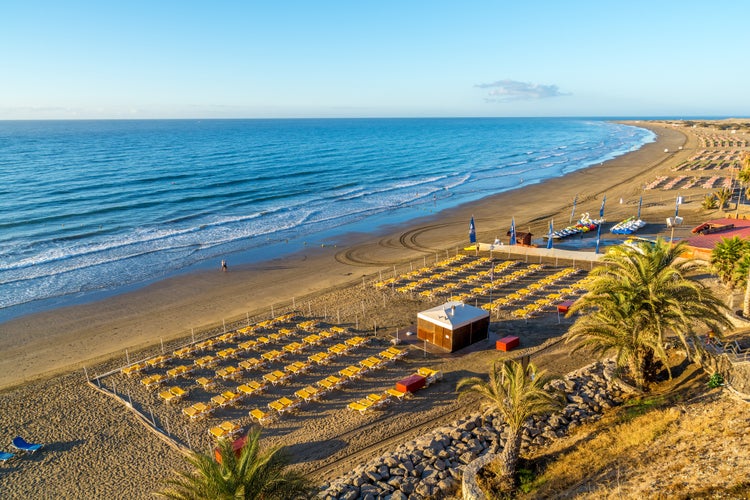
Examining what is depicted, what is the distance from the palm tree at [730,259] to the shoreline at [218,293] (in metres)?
18.3

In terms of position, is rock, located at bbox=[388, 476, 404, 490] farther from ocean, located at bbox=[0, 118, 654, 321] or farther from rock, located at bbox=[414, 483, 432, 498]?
ocean, located at bbox=[0, 118, 654, 321]

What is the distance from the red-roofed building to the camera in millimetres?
28016

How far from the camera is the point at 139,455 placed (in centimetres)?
1552

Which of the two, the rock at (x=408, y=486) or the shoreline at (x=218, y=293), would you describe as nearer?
the rock at (x=408, y=486)

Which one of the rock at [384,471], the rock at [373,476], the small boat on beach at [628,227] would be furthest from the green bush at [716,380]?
the small boat on beach at [628,227]

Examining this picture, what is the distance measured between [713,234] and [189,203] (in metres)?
51.3

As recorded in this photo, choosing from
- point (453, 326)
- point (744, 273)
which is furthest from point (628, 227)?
point (453, 326)

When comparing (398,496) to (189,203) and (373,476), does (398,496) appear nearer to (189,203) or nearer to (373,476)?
(373,476)

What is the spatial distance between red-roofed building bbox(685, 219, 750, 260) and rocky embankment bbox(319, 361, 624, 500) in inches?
626

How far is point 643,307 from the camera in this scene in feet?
49.7

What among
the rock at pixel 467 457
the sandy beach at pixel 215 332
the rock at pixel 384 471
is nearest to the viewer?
the rock at pixel 384 471

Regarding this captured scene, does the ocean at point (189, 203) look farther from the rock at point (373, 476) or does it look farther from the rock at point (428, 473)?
the rock at point (428, 473)

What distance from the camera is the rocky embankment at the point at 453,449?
12469 mm

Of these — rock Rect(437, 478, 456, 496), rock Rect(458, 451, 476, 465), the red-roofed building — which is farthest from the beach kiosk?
the red-roofed building
